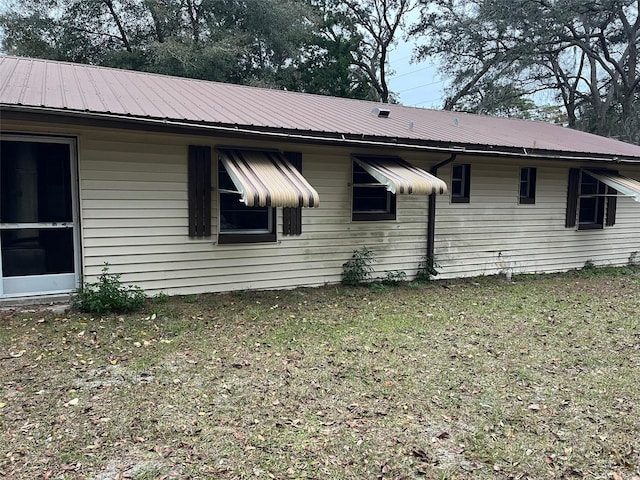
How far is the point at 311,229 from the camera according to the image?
24.2 feet

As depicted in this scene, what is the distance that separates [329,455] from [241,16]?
19039 millimetres

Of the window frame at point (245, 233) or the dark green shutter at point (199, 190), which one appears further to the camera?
the window frame at point (245, 233)

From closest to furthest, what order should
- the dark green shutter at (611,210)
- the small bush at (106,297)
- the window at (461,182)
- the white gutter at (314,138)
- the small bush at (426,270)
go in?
1. the white gutter at (314,138)
2. the small bush at (106,297)
3. the small bush at (426,270)
4. the window at (461,182)
5. the dark green shutter at (611,210)

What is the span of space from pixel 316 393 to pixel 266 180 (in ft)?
9.99

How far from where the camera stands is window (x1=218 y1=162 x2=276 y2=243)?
22.1 ft

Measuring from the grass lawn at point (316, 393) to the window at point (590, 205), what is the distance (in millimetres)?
4683

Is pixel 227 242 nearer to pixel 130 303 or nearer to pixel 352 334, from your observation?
pixel 130 303

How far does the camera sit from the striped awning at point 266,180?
556 cm

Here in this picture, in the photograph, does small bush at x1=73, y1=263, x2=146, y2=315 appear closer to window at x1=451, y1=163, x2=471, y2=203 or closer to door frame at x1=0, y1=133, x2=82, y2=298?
door frame at x1=0, y1=133, x2=82, y2=298

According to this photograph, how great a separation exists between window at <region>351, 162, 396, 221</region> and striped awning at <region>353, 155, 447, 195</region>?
326mm

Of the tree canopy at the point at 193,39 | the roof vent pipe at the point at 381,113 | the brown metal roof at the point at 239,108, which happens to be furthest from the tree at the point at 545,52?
the roof vent pipe at the point at 381,113

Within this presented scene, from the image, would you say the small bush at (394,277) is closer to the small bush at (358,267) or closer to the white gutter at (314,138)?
the small bush at (358,267)

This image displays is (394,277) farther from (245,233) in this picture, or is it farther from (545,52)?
(545,52)

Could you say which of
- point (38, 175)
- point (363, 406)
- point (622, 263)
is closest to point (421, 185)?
point (363, 406)
